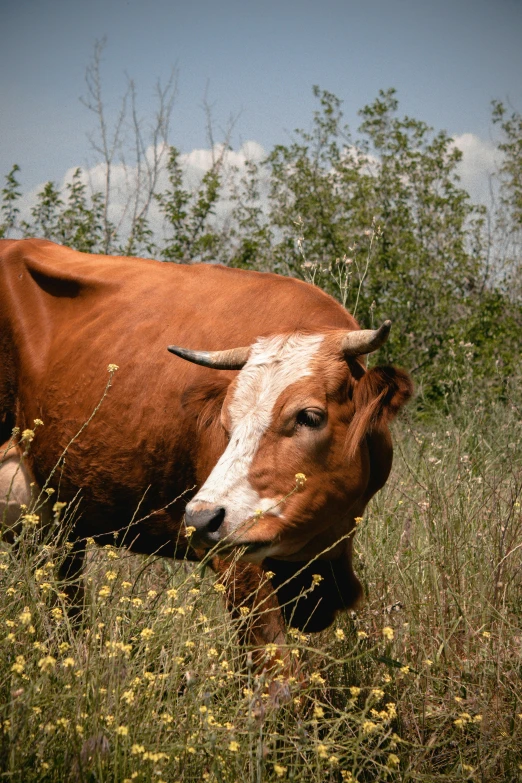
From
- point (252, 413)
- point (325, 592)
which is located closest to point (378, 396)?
point (252, 413)

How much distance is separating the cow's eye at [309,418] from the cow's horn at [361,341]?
318 mm

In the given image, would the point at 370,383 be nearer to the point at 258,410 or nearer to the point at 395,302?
the point at 258,410

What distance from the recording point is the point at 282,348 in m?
3.33

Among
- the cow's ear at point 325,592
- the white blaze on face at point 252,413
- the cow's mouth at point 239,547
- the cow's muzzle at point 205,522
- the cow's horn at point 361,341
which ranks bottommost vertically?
the cow's ear at point 325,592

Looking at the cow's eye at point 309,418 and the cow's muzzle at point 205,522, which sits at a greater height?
the cow's eye at point 309,418

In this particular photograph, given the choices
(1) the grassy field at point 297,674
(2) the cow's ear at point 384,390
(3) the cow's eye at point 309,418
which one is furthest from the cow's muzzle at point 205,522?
(2) the cow's ear at point 384,390

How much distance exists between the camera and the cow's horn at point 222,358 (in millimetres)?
3428

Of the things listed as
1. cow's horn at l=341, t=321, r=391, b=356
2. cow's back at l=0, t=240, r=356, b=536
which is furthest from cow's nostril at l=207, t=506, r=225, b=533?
cow's horn at l=341, t=321, r=391, b=356

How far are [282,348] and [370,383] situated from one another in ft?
1.38

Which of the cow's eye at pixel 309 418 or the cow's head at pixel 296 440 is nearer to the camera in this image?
the cow's head at pixel 296 440

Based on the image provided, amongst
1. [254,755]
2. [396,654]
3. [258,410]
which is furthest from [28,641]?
[396,654]

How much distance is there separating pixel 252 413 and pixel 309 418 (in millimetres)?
240

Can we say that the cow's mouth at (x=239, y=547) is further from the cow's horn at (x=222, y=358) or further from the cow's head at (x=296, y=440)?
A: the cow's horn at (x=222, y=358)

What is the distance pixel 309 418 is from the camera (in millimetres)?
3143
